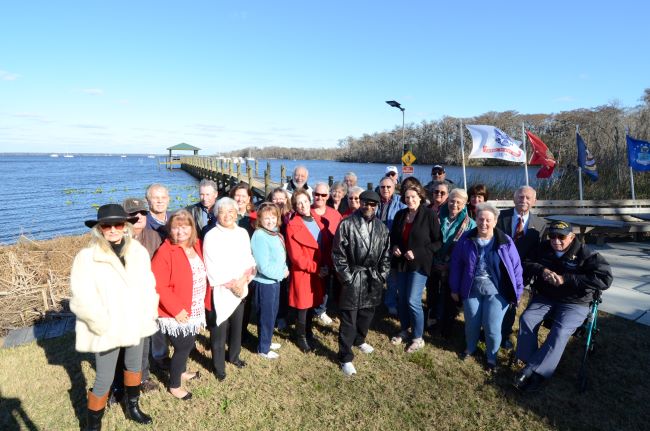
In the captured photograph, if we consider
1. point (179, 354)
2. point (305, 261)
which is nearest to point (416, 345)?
point (305, 261)

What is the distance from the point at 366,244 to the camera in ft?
12.6

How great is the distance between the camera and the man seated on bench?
3.58 meters

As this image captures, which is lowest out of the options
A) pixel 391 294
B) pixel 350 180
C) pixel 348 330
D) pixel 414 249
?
pixel 391 294

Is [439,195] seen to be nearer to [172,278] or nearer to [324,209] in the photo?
[324,209]

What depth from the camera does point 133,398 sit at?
10.3 feet

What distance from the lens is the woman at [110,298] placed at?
8.52ft

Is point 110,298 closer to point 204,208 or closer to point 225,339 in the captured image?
point 225,339

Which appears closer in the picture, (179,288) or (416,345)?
(179,288)

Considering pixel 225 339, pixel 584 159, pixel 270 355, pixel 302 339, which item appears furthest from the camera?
pixel 584 159

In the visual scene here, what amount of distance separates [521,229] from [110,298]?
13.7 feet

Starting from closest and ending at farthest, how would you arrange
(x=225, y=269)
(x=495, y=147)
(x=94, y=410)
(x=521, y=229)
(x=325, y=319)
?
(x=94, y=410), (x=225, y=269), (x=521, y=229), (x=325, y=319), (x=495, y=147)

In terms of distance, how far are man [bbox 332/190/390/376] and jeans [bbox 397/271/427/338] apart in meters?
0.46

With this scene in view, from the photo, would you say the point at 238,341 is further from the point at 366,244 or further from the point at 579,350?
the point at 579,350

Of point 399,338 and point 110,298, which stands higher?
point 110,298
